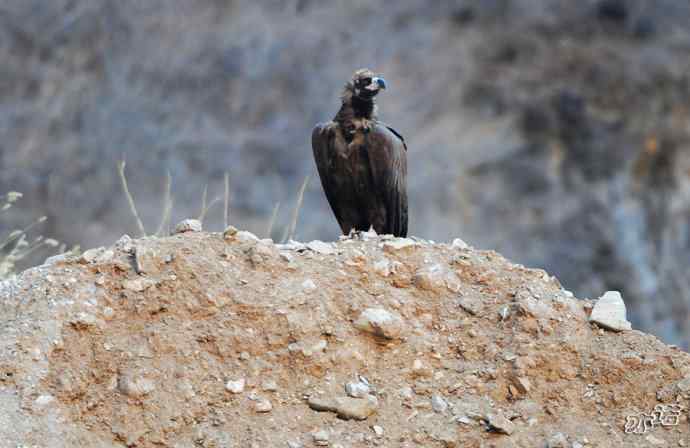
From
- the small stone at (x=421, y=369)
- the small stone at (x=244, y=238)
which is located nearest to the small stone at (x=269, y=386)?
the small stone at (x=421, y=369)

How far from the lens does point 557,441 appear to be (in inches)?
152

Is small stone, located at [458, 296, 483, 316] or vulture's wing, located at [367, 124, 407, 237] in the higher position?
vulture's wing, located at [367, 124, 407, 237]

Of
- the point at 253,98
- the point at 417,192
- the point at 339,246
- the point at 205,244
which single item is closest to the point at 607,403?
the point at 339,246

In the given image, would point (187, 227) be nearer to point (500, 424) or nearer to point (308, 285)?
point (308, 285)

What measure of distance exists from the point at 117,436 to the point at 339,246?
1209mm

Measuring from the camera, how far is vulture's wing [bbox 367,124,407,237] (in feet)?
20.1

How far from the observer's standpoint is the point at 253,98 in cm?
1317

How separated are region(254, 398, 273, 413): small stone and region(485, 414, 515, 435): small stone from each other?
0.66 metres

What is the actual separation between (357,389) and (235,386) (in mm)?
379

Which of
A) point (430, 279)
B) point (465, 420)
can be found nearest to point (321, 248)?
point (430, 279)

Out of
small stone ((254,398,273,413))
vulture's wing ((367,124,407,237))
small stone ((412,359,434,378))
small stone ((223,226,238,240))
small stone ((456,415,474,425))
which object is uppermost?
vulture's wing ((367,124,407,237))

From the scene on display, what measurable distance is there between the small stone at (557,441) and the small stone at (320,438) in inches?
26.3

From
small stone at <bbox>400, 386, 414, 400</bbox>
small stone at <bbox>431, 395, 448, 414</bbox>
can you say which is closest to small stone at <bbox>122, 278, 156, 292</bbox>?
small stone at <bbox>400, 386, 414, 400</bbox>

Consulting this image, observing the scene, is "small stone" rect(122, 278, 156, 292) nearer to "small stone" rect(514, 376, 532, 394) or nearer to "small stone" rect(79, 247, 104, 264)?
"small stone" rect(79, 247, 104, 264)
